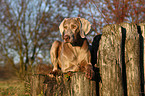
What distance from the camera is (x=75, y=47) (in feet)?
11.0

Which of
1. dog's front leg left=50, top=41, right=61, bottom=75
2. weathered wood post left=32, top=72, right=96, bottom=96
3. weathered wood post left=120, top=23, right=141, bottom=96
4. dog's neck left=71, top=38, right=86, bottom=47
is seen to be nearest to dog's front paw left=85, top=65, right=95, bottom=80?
weathered wood post left=32, top=72, right=96, bottom=96

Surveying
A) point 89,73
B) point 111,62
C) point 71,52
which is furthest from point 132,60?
point 71,52

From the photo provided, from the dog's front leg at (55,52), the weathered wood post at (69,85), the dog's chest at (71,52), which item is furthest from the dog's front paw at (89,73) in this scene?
the dog's front leg at (55,52)

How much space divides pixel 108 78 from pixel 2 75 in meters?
10.1

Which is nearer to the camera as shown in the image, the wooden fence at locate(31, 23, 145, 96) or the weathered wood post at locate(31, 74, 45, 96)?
the wooden fence at locate(31, 23, 145, 96)

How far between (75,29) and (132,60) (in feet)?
3.84

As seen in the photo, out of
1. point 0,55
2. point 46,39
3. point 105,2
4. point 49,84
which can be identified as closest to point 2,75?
point 0,55

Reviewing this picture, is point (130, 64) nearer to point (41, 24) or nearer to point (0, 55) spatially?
point (41, 24)

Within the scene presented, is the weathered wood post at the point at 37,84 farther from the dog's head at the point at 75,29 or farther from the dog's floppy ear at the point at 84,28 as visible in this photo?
the dog's floppy ear at the point at 84,28

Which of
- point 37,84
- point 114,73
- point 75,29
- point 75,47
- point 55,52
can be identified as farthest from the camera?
point 55,52

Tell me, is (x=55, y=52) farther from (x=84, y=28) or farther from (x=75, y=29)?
(x=84, y=28)

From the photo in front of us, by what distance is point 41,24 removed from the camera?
422 inches

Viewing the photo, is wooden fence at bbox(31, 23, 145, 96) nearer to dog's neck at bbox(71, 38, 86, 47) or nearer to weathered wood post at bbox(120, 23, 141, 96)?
weathered wood post at bbox(120, 23, 141, 96)

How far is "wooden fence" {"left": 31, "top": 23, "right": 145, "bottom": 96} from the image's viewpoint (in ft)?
10.1
